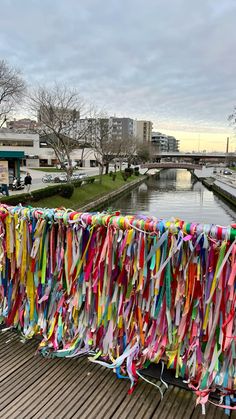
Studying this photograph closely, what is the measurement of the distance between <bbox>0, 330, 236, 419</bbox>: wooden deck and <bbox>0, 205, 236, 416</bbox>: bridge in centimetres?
10

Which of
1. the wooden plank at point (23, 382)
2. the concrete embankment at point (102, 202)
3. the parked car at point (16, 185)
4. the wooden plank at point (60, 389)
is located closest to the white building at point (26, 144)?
the concrete embankment at point (102, 202)

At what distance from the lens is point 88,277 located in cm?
296

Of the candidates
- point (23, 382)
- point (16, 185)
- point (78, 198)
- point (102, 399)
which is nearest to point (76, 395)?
point (102, 399)

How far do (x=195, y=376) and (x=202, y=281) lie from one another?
77 centimetres

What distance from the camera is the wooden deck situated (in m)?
2.40

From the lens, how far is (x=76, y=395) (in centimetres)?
259

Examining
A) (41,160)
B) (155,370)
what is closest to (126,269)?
(155,370)

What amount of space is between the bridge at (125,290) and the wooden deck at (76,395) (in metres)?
0.10

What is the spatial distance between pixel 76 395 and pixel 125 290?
89 cm

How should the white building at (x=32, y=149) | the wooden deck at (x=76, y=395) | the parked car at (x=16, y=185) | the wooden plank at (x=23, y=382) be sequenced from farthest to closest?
the white building at (x=32, y=149) → the parked car at (x=16, y=185) → the wooden plank at (x=23, y=382) → the wooden deck at (x=76, y=395)

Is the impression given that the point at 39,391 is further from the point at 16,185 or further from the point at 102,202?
the point at 102,202

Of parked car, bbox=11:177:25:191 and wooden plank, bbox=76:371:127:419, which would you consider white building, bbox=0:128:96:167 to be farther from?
wooden plank, bbox=76:371:127:419

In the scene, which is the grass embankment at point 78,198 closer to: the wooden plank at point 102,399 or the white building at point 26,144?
the wooden plank at point 102,399

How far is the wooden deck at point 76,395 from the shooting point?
240 cm
